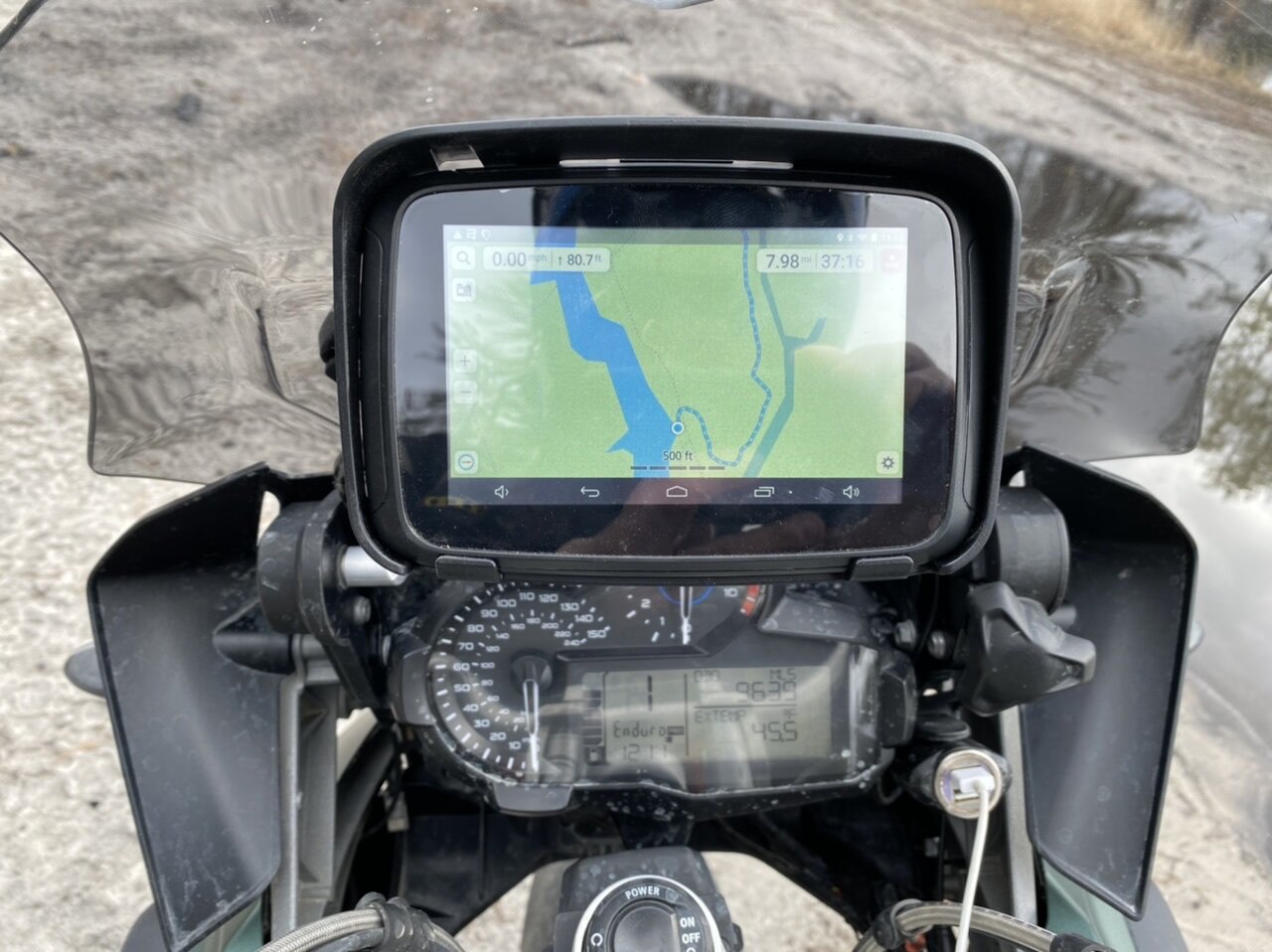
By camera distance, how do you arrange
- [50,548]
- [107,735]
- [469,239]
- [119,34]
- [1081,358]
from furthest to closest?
[50,548]
[107,735]
[1081,358]
[119,34]
[469,239]

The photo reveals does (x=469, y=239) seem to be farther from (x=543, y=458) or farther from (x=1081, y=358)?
(x=1081, y=358)

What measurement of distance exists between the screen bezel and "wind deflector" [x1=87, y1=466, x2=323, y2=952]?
0.23 m

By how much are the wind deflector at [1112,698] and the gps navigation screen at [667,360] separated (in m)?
0.28

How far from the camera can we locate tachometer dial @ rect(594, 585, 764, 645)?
3.09 feet

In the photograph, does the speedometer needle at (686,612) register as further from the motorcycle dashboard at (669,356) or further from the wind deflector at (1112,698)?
the wind deflector at (1112,698)

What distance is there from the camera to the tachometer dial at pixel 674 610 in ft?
3.09

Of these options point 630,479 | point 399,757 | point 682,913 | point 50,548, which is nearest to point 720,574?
point 630,479

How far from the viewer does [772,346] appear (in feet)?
2.45

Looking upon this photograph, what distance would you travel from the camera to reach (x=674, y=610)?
0.95 m

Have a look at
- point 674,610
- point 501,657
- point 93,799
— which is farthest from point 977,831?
point 93,799

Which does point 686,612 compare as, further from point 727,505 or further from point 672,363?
point 672,363

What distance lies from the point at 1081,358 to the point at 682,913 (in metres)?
0.61

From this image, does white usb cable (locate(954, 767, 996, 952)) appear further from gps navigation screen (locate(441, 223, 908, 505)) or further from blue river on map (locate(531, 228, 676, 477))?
blue river on map (locate(531, 228, 676, 477))

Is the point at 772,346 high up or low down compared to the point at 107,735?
up
